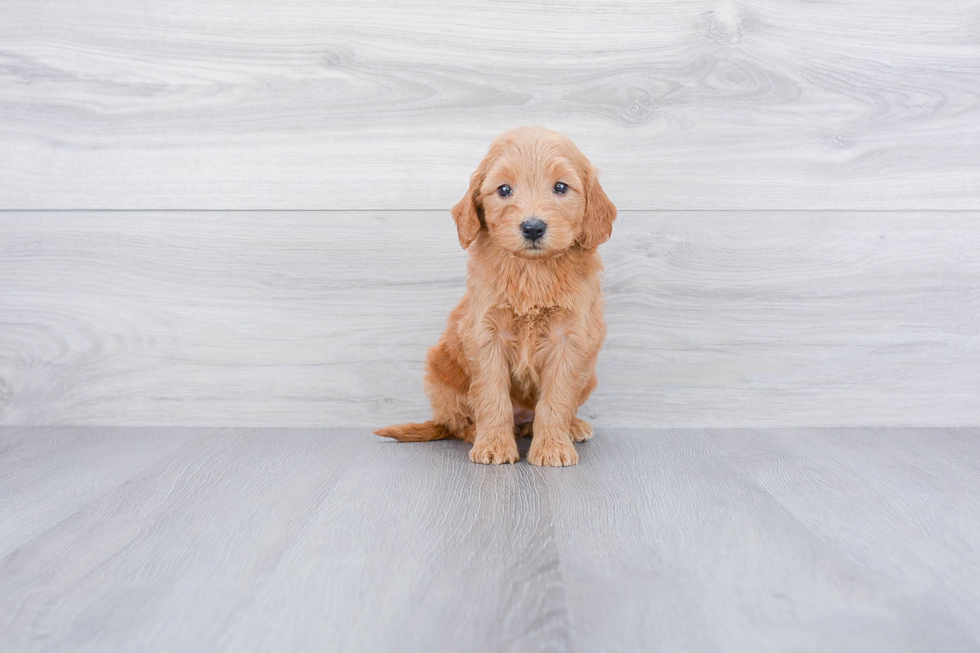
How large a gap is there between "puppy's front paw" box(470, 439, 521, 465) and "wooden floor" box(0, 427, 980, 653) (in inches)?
1.5

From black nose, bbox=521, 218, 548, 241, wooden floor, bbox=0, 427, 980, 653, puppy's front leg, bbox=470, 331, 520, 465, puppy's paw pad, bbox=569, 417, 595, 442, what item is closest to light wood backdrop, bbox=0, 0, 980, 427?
puppy's paw pad, bbox=569, 417, 595, 442

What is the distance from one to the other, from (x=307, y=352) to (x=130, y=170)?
28.5 inches

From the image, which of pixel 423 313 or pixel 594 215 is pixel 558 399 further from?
pixel 423 313

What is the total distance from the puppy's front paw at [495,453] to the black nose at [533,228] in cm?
47

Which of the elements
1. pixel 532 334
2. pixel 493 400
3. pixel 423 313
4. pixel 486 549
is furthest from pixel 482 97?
pixel 486 549

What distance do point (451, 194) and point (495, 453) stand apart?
0.77m

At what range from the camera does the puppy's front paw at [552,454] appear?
1.53 m

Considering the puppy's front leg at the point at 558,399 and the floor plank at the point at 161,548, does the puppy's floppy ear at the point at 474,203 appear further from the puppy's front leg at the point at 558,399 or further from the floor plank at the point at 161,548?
the floor plank at the point at 161,548

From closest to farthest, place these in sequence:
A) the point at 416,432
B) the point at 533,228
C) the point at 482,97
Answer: the point at 533,228 < the point at 416,432 < the point at 482,97

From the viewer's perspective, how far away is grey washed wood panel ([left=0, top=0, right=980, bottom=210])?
191 centimetres

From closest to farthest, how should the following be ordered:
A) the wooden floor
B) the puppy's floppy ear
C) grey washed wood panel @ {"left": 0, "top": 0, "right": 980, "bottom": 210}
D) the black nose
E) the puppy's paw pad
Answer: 1. the wooden floor
2. the black nose
3. the puppy's floppy ear
4. the puppy's paw pad
5. grey washed wood panel @ {"left": 0, "top": 0, "right": 980, "bottom": 210}

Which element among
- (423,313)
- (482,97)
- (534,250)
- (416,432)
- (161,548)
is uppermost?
(482,97)

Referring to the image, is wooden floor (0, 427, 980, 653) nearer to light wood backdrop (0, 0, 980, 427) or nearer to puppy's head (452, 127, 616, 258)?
light wood backdrop (0, 0, 980, 427)

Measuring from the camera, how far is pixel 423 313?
6.41 ft
